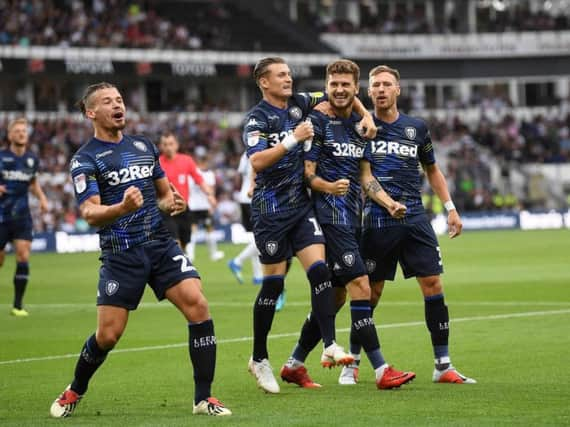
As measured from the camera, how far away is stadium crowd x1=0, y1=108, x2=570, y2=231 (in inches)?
1820

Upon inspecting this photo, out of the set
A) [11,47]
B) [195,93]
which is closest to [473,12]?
[195,93]

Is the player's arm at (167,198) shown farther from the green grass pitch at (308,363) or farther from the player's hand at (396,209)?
the player's hand at (396,209)

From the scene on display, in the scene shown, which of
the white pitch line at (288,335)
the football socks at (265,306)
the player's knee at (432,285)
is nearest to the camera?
the football socks at (265,306)

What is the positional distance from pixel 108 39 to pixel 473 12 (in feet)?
75.3

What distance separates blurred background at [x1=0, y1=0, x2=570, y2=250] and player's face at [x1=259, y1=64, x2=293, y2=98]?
3095 cm

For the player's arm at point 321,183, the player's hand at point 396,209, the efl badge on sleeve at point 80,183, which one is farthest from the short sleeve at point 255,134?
the efl badge on sleeve at point 80,183

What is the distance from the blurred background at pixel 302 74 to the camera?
50.8 m

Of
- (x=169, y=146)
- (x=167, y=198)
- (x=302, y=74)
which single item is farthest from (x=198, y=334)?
(x=302, y=74)

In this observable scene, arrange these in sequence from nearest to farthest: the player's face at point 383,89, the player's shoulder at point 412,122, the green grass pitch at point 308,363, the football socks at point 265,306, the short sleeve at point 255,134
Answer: the green grass pitch at point 308,363 → the short sleeve at point 255,134 → the football socks at point 265,306 → the player's face at point 383,89 → the player's shoulder at point 412,122

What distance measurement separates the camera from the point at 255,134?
10070 millimetres

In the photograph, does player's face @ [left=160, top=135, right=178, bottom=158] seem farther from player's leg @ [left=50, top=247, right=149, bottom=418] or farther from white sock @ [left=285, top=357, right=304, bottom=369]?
player's leg @ [left=50, top=247, right=149, bottom=418]

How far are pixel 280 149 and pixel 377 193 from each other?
120 cm

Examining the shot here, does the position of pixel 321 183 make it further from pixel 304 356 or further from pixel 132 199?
pixel 132 199

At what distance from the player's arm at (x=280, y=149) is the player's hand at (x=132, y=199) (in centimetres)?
154
